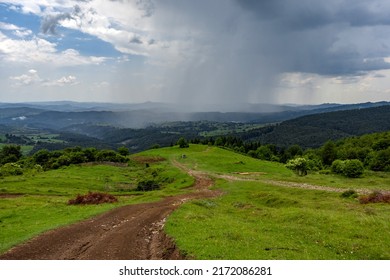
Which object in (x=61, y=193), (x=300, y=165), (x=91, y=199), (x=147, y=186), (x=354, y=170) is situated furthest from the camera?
(x=300, y=165)

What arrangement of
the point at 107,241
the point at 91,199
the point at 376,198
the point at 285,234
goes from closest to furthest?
the point at 107,241 < the point at 285,234 < the point at 376,198 < the point at 91,199

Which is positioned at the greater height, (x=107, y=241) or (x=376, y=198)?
(x=376, y=198)

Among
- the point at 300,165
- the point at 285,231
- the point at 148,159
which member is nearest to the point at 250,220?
the point at 285,231

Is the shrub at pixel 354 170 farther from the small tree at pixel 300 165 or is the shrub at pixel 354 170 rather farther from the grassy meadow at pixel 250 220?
the small tree at pixel 300 165

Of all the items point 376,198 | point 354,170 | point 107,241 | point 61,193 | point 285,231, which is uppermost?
point 285,231

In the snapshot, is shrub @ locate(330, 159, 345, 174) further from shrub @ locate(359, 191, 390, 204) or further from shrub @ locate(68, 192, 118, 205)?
shrub @ locate(68, 192, 118, 205)

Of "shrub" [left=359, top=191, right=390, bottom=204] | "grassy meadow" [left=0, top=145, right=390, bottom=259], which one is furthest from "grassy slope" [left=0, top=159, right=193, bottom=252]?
"shrub" [left=359, top=191, right=390, bottom=204]

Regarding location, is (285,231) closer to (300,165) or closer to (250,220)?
(250,220)

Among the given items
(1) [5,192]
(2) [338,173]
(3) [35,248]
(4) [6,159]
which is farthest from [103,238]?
(4) [6,159]

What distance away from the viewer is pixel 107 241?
23219mm

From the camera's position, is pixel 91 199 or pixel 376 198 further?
pixel 91 199

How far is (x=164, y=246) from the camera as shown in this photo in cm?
2186

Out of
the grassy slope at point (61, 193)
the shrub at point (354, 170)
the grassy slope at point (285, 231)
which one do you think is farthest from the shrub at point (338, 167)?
the grassy slope at point (61, 193)
